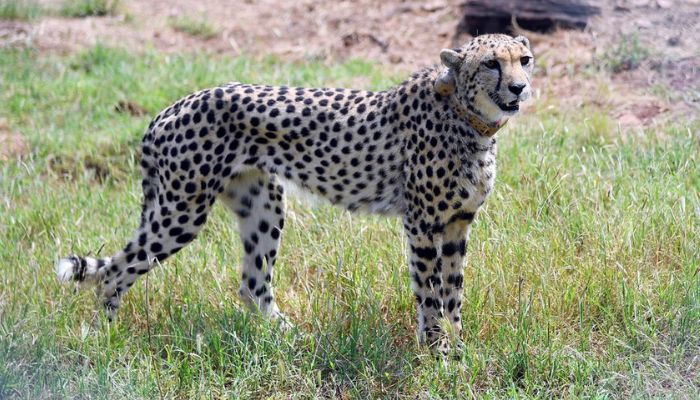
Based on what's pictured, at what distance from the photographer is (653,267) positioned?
17.3 ft

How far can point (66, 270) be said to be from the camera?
16.9 feet

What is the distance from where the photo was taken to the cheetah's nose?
181 inches

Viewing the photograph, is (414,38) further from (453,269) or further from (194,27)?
(453,269)

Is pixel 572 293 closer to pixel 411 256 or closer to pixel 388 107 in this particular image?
pixel 411 256

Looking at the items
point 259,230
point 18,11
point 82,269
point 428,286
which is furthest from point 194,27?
point 428,286

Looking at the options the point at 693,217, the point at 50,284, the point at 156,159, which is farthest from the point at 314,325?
Result: the point at 693,217

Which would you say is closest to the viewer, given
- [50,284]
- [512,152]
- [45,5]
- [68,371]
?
[68,371]

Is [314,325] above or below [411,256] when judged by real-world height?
below

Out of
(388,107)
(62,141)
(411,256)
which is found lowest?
(62,141)

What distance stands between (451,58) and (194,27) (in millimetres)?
5556

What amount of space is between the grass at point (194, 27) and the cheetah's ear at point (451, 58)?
214 inches

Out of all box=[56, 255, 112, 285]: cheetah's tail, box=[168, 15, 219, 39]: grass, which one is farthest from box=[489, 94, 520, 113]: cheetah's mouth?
box=[168, 15, 219, 39]: grass

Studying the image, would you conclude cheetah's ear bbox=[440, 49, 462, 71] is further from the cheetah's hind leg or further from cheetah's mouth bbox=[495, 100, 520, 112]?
the cheetah's hind leg

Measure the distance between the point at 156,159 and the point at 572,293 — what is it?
6.82ft
